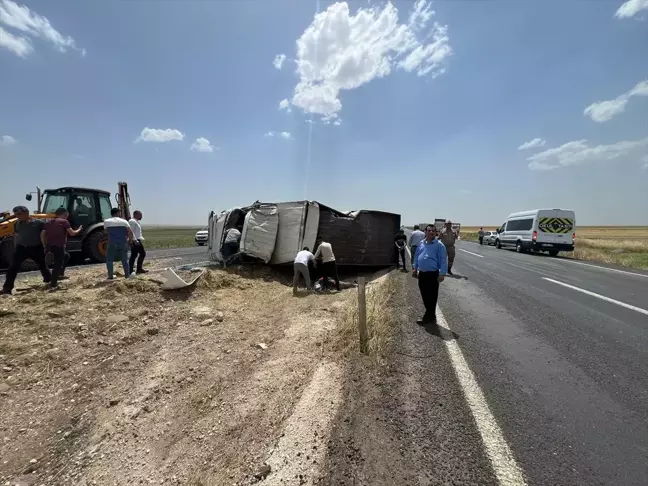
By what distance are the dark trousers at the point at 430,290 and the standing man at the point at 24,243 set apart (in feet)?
24.6

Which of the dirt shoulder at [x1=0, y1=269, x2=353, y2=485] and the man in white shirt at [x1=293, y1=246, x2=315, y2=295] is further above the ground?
the man in white shirt at [x1=293, y1=246, x2=315, y2=295]

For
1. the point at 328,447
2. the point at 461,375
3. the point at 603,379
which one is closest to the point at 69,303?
the point at 328,447

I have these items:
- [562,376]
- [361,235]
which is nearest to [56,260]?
[361,235]

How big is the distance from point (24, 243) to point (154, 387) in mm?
5030

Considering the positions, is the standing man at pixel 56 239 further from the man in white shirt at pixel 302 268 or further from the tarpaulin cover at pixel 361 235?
the tarpaulin cover at pixel 361 235

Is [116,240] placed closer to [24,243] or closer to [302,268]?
[24,243]

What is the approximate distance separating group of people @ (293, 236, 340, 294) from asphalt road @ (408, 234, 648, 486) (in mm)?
2186

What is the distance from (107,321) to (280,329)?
272 centimetres

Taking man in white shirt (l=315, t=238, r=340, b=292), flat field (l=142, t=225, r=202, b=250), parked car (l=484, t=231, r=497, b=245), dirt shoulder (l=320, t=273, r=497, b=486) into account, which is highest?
parked car (l=484, t=231, r=497, b=245)

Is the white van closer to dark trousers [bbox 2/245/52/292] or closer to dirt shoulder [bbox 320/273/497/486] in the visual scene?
dirt shoulder [bbox 320/273/497/486]

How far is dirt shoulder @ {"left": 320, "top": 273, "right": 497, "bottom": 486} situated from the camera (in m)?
2.01

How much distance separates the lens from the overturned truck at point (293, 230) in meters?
8.93

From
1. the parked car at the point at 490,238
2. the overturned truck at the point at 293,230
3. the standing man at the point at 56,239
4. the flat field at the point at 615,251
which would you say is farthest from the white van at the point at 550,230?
the standing man at the point at 56,239

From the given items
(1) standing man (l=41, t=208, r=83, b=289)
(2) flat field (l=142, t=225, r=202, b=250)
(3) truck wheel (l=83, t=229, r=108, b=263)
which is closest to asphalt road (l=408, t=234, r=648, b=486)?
(1) standing man (l=41, t=208, r=83, b=289)
